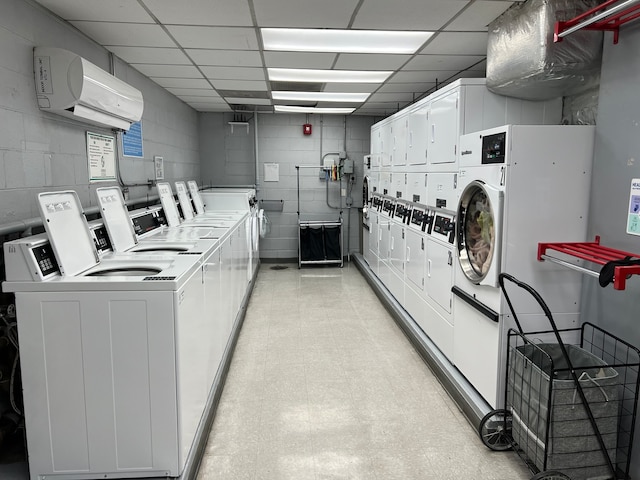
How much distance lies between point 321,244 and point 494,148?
5.19 meters

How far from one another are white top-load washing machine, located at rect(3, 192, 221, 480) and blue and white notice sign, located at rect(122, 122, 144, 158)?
2.05 meters

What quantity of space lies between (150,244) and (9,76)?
4.22 feet

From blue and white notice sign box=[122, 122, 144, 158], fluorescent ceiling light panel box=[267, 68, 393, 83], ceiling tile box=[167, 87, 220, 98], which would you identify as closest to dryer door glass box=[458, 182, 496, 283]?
fluorescent ceiling light panel box=[267, 68, 393, 83]

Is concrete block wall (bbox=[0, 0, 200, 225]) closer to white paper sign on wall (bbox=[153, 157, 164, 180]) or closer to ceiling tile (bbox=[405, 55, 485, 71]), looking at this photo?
white paper sign on wall (bbox=[153, 157, 164, 180])

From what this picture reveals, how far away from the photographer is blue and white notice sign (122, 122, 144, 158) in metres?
3.99

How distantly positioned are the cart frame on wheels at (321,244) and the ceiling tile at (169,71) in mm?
3297

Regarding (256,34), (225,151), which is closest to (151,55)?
(256,34)

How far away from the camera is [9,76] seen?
7.92 feet

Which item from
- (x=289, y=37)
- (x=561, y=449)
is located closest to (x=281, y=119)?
(x=289, y=37)

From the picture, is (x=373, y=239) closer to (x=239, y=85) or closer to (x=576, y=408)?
(x=239, y=85)

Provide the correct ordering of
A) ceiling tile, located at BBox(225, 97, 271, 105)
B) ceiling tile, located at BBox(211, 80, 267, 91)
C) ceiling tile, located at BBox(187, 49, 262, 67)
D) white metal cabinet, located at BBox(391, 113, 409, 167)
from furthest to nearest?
ceiling tile, located at BBox(225, 97, 271, 105) → ceiling tile, located at BBox(211, 80, 267, 91) → white metal cabinet, located at BBox(391, 113, 409, 167) → ceiling tile, located at BBox(187, 49, 262, 67)

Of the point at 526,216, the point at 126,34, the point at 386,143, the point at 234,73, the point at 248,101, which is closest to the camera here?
the point at 526,216

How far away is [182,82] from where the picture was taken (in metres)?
5.01

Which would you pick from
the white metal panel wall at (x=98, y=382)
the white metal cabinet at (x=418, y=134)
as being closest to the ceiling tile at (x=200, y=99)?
the white metal cabinet at (x=418, y=134)
